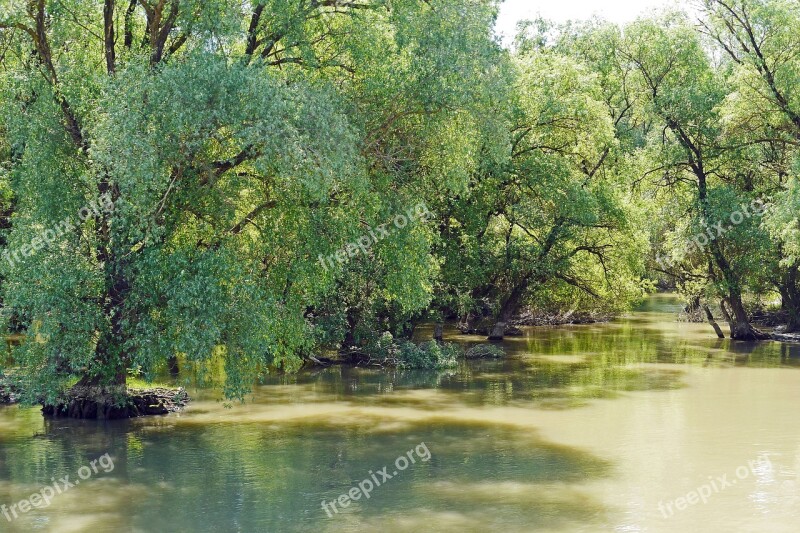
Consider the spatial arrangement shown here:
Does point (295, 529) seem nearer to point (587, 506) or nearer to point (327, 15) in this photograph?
point (587, 506)

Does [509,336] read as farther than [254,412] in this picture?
Yes

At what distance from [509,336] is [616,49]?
623 inches

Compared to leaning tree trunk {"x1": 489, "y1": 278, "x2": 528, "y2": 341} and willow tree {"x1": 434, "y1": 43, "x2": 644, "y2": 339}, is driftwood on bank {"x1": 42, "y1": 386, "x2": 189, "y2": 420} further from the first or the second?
leaning tree trunk {"x1": 489, "y1": 278, "x2": 528, "y2": 341}

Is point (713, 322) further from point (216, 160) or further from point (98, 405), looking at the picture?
point (98, 405)

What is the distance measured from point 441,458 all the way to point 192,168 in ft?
29.4

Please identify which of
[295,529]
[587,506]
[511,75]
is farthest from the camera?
[511,75]

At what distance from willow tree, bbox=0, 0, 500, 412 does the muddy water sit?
7.48 ft

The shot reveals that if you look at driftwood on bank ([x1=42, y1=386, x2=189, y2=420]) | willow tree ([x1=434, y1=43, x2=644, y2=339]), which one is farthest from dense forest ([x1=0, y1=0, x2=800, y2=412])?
willow tree ([x1=434, y1=43, x2=644, y2=339])

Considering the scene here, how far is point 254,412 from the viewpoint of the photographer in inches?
988

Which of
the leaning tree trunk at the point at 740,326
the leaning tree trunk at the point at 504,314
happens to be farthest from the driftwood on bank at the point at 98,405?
the leaning tree trunk at the point at 740,326

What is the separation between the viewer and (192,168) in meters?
20.0

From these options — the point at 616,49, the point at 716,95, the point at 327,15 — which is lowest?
the point at 327,15

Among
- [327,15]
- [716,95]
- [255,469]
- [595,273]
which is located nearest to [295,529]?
[255,469]

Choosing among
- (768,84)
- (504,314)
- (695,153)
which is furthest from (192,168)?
(695,153)
